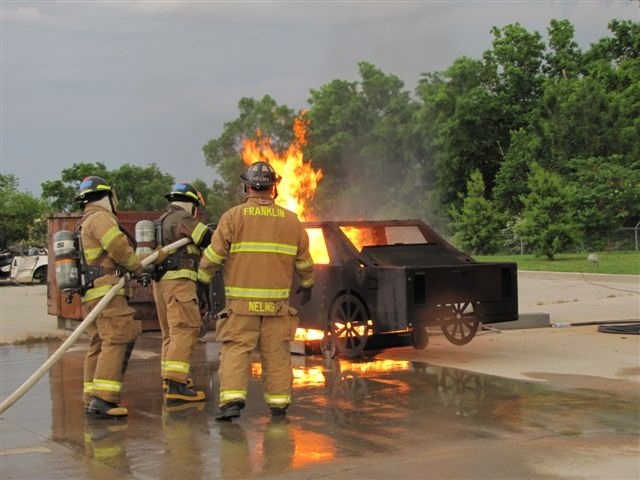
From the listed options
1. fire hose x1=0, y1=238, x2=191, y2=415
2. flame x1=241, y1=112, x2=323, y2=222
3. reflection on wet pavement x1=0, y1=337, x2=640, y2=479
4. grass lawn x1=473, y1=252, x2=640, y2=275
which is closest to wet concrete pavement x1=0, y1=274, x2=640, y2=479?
reflection on wet pavement x1=0, y1=337, x2=640, y2=479

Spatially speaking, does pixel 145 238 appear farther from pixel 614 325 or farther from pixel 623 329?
pixel 614 325

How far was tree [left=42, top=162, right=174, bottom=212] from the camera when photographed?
164 ft

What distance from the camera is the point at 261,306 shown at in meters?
6.69

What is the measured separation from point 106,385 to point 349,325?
307 centimetres

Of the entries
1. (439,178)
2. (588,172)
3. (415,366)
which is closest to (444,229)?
(439,178)

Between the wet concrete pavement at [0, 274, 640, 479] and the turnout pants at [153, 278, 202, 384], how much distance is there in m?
0.37

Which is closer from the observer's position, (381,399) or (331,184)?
(381,399)

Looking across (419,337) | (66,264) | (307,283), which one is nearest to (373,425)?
(307,283)

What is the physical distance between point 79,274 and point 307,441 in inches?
97.3

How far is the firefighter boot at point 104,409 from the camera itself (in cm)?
686

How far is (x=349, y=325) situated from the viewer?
30.2 ft

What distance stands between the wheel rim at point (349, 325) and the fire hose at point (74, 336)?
240 centimetres

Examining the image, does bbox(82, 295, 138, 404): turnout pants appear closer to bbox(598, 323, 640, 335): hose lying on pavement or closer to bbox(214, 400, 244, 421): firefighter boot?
bbox(214, 400, 244, 421): firefighter boot

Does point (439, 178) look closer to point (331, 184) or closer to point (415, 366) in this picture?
point (331, 184)
